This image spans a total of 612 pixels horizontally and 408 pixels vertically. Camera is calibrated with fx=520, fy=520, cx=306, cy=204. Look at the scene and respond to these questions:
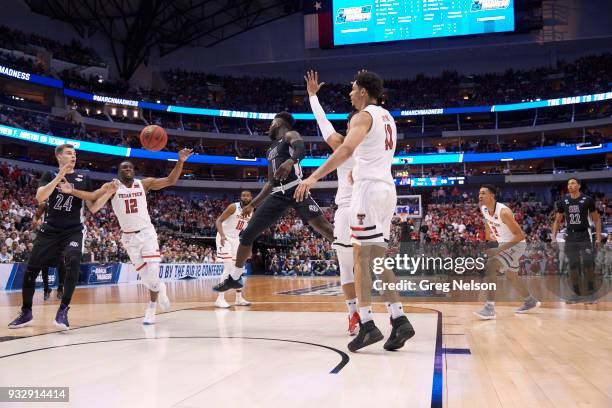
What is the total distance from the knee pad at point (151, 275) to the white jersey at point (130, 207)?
0.52m

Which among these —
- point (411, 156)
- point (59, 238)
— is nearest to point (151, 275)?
point (59, 238)

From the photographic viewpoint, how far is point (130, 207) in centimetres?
690

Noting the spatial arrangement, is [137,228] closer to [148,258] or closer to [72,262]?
[148,258]

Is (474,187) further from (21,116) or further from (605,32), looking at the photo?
(21,116)

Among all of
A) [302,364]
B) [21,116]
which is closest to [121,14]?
[21,116]

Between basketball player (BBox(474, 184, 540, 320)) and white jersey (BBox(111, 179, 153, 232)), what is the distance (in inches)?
196

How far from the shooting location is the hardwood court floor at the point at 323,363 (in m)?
3.03

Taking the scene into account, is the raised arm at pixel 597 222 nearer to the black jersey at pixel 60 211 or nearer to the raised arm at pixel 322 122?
the raised arm at pixel 322 122

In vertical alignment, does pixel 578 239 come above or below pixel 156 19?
below

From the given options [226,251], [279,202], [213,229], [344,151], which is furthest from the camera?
[213,229]

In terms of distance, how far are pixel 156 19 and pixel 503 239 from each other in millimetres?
42296

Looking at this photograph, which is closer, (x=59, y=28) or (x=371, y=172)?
(x=371, y=172)

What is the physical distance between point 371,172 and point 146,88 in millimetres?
43971

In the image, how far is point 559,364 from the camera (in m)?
4.08
